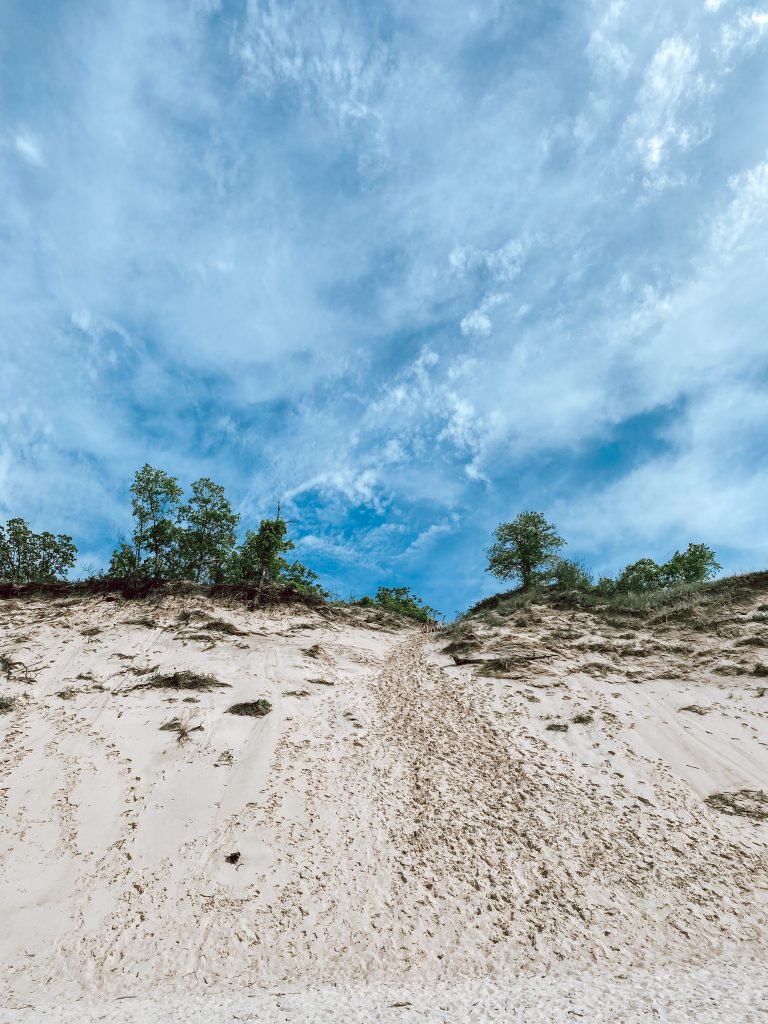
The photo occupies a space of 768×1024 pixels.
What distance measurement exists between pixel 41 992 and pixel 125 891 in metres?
1.51

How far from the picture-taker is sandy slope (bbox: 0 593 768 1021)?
5504mm

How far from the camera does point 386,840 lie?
8.02 meters

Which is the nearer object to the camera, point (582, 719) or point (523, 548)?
point (582, 719)

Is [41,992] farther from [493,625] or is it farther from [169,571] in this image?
[169,571]

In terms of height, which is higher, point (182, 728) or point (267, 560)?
point (267, 560)

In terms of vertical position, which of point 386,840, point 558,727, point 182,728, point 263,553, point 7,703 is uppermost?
point 263,553

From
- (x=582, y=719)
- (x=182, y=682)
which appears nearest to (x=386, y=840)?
(x=582, y=719)

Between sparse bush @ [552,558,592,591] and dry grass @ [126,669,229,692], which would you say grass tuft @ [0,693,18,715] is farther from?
sparse bush @ [552,558,592,591]

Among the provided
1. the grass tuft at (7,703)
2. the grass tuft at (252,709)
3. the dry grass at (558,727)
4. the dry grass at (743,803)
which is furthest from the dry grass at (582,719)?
the grass tuft at (7,703)

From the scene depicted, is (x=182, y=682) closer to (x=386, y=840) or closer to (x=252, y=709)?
(x=252, y=709)

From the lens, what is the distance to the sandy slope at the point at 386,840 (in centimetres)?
550

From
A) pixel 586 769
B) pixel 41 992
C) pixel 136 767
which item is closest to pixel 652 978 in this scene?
pixel 586 769

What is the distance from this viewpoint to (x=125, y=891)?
683 centimetres

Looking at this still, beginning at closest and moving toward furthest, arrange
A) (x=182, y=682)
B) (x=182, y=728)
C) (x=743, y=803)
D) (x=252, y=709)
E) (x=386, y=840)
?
(x=386, y=840) < (x=743, y=803) < (x=182, y=728) < (x=252, y=709) < (x=182, y=682)
